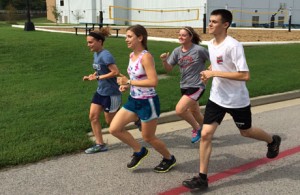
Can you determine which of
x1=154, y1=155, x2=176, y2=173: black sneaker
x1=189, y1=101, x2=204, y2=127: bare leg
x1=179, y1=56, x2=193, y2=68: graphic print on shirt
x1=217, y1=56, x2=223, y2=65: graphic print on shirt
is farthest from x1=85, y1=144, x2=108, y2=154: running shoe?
x1=217, y1=56, x2=223, y2=65: graphic print on shirt

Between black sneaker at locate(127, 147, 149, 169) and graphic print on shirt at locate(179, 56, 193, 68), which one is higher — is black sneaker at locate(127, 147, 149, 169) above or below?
below

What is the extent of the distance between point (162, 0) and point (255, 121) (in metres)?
45.7

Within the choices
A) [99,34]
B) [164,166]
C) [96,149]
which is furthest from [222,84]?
[96,149]

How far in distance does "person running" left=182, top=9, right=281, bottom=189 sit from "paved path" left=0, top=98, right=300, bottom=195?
1.29 feet

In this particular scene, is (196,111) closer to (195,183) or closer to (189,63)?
(189,63)

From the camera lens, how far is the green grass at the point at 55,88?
17.2 feet

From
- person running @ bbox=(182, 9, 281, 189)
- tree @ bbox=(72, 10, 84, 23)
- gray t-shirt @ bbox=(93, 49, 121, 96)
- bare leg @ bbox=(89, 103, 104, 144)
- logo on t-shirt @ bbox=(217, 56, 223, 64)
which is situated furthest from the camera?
tree @ bbox=(72, 10, 84, 23)

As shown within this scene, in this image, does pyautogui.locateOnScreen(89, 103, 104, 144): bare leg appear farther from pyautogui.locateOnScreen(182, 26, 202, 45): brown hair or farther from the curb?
the curb

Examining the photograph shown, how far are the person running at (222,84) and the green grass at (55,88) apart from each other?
200 cm

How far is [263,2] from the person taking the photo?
49969mm

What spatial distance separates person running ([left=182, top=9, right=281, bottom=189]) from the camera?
3.81 metres

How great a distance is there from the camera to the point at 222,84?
161 inches

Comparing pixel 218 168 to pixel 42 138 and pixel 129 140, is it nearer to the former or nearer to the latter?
pixel 129 140

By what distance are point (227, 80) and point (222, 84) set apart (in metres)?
0.07
